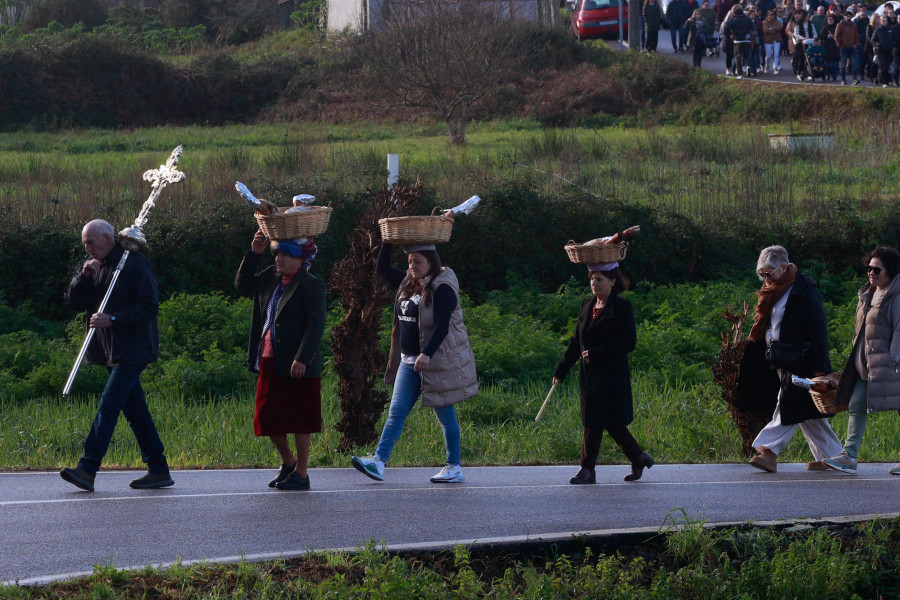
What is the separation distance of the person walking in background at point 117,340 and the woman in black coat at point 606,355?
123 inches

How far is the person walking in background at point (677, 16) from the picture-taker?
145ft

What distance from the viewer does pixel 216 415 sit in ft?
44.6

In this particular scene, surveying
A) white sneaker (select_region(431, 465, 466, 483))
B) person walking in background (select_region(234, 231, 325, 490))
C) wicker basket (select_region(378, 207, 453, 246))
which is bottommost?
white sneaker (select_region(431, 465, 466, 483))

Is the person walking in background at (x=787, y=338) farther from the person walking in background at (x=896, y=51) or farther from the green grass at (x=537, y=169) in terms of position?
the person walking in background at (x=896, y=51)

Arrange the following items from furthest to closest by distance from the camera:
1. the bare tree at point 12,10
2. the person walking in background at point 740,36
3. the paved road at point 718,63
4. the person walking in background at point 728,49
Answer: the bare tree at point 12,10, the person walking in background at point 728,49, the paved road at point 718,63, the person walking in background at point 740,36

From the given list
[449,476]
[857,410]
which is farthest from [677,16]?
[449,476]

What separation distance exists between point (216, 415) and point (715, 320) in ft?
30.1

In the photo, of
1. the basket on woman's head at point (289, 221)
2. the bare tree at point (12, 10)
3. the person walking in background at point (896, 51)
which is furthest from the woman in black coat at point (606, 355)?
the bare tree at point (12, 10)

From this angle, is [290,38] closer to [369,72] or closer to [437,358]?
[369,72]

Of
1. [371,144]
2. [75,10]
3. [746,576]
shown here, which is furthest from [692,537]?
[75,10]

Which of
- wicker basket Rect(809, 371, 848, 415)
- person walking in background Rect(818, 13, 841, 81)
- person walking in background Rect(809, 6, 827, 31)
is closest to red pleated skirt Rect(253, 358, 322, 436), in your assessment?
wicker basket Rect(809, 371, 848, 415)

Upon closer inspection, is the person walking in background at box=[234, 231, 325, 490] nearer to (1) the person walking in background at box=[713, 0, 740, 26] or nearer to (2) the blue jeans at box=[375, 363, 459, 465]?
(2) the blue jeans at box=[375, 363, 459, 465]

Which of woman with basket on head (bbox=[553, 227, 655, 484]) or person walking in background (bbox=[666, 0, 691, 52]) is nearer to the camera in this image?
woman with basket on head (bbox=[553, 227, 655, 484])

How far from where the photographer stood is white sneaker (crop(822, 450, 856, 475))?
1036 centimetres
